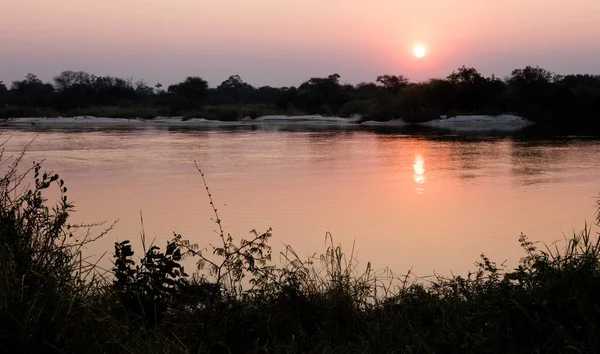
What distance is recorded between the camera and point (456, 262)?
21.4 feet

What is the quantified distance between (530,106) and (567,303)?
39.2 m

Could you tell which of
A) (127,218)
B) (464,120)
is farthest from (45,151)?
(464,120)

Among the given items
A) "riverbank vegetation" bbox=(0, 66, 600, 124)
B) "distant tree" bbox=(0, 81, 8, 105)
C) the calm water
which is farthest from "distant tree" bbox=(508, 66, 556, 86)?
"distant tree" bbox=(0, 81, 8, 105)

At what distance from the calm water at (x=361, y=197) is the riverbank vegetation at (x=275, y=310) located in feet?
4.42

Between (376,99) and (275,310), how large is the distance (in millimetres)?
49992

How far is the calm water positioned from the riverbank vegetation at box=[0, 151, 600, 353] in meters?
1.35

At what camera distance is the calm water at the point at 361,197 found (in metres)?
7.42

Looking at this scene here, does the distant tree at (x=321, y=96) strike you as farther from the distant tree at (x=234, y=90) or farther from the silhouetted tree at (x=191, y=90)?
the distant tree at (x=234, y=90)

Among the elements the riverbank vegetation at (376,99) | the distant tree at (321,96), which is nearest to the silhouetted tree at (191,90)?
the riverbank vegetation at (376,99)

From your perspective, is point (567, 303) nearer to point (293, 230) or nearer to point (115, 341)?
point (115, 341)

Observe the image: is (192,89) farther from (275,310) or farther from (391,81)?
(275,310)

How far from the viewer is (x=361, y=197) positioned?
34.9 feet

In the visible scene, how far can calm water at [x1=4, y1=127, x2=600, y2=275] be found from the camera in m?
7.42

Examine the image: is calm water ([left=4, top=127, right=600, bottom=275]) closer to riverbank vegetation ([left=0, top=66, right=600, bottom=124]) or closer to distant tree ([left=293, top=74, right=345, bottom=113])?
riverbank vegetation ([left=0, top=66, right=600, bottom=124])
